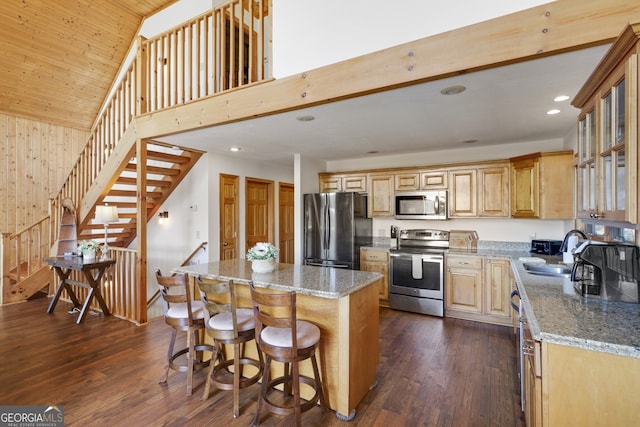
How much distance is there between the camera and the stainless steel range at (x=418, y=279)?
4.32 meters

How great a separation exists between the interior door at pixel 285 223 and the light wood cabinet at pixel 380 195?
6.89 feet

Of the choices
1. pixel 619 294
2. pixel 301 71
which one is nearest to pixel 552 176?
pixel 619 294

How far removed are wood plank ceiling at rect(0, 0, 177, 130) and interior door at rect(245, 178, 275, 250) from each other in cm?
354

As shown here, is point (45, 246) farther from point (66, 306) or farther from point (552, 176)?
point (552, 176)

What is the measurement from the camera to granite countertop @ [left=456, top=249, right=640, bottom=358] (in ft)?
4.31

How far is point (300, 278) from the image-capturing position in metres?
2.60

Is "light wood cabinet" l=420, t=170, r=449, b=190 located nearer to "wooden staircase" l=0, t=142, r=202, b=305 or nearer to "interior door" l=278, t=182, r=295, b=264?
"interior door" l=278, t=182, r=295, b=264

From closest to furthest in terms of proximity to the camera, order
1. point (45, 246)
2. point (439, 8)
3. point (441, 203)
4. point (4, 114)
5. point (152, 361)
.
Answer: point (439, 8)
point (152, 361)
point (441, 203)
point (4, 114)
point (45, 246)

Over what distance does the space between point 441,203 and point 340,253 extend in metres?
1.74

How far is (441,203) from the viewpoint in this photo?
4680 millimetres

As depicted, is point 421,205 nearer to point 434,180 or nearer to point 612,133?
point 434,180

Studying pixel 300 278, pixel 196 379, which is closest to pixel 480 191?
pixel 300 278

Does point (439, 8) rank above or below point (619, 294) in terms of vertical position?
above

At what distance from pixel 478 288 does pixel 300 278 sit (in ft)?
9.20
